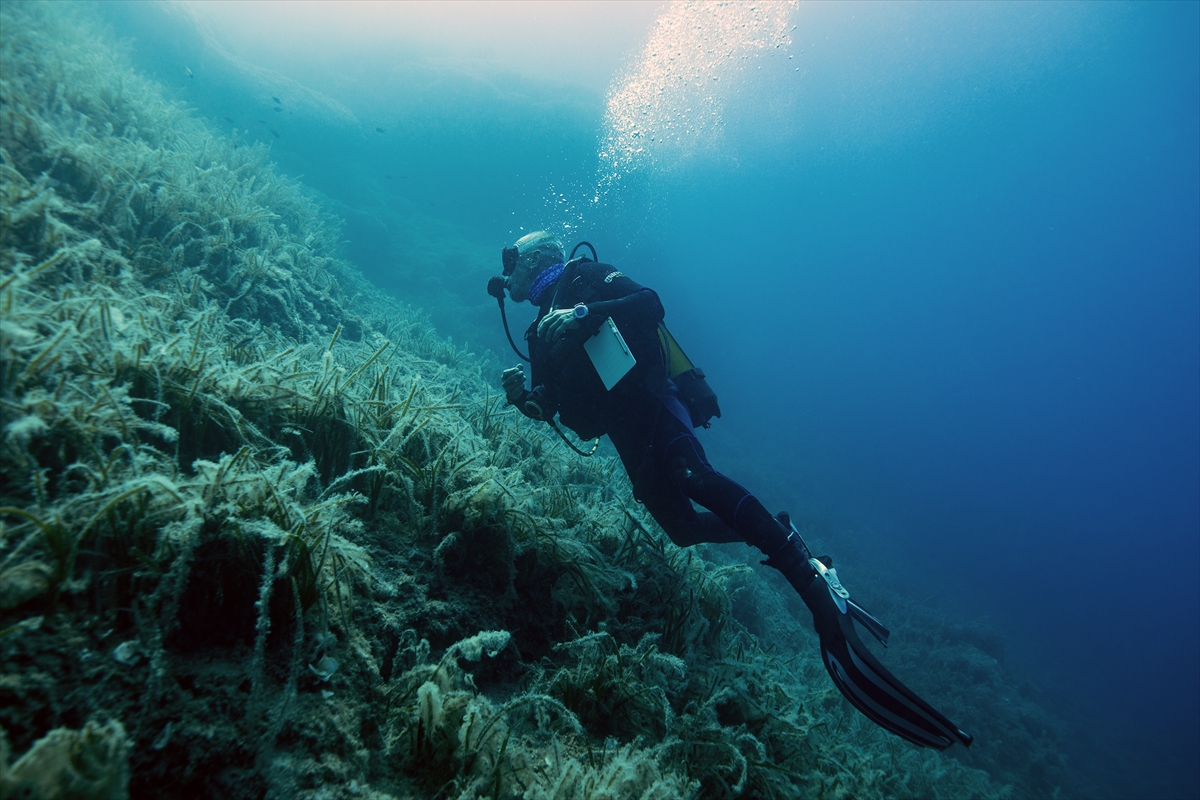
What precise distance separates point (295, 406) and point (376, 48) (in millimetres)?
51684

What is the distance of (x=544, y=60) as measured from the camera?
49969mm

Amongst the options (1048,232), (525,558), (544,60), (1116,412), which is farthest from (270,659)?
(1048,232)

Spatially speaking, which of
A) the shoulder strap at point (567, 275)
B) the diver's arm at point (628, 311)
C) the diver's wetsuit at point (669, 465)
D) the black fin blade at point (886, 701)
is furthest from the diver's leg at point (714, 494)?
the shoulder strap at point (567, 275)

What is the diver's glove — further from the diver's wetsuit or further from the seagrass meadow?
the seagrass meadow

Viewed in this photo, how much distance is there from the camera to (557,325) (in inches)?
144

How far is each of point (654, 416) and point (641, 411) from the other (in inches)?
5.0

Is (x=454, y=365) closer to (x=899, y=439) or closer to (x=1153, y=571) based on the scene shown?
(x=899, y=439)

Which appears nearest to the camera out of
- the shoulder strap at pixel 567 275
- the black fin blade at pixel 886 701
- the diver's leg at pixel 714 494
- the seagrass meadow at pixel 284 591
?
the seagrass meadow at pixel 284 591

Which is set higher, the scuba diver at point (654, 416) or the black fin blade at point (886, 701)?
the scuba diver at point (654, 416)

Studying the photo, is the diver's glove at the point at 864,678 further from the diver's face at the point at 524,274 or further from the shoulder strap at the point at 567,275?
the diver's face at the point at 524,274

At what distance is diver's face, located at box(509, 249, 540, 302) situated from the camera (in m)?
4.92

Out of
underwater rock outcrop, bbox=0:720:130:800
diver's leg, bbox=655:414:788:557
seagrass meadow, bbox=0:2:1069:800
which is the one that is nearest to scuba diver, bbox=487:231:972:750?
diver's leg, bbox=655:414:788:557

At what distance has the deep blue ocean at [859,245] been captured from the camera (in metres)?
23.3

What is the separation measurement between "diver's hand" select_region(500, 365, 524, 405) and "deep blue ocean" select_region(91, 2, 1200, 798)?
13759mm
